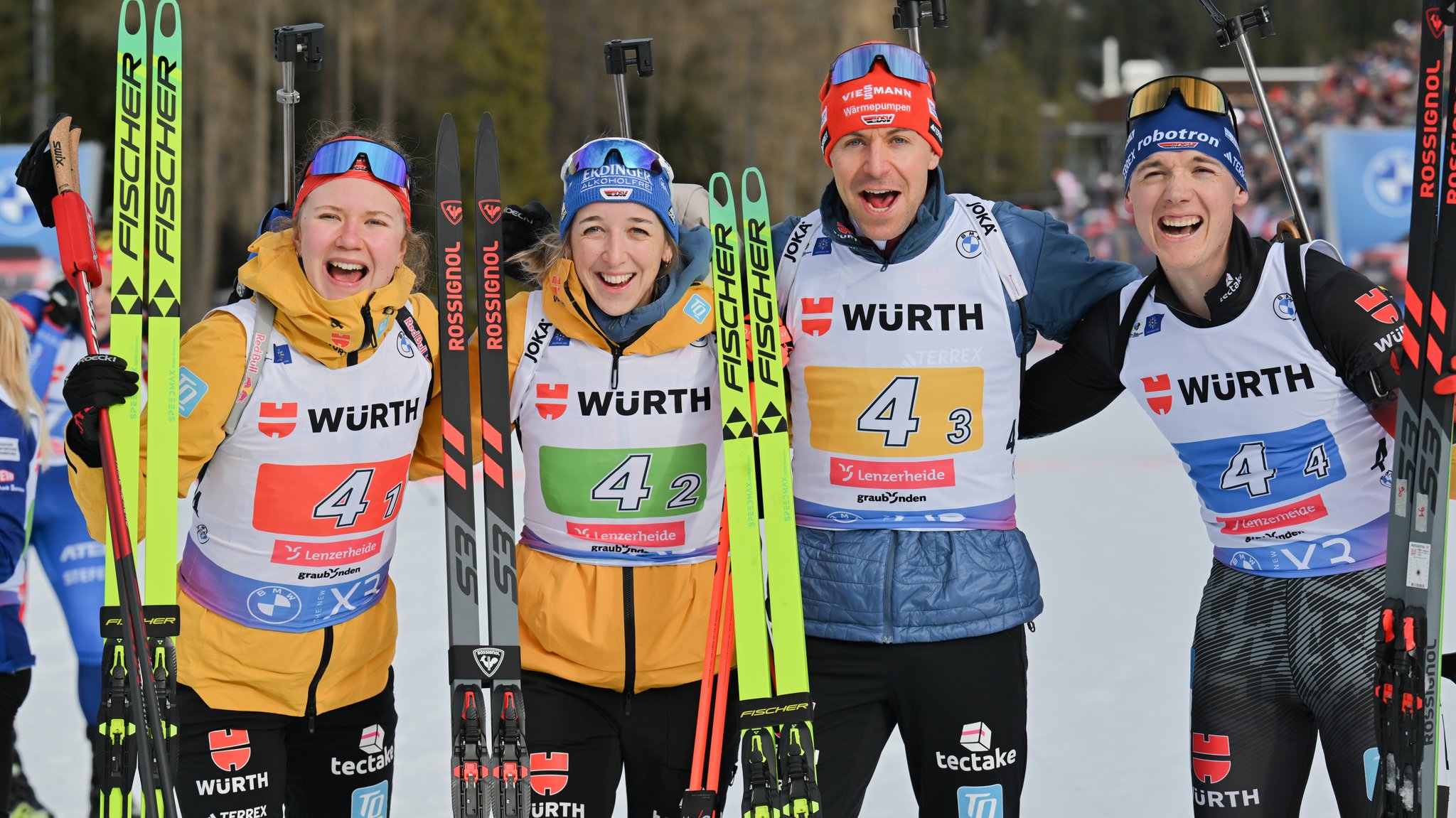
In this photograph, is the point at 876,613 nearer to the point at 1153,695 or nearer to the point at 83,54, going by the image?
the point at 1153,695

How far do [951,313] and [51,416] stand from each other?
3.25 m

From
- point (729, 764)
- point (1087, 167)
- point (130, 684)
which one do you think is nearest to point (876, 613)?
point (729, 764)

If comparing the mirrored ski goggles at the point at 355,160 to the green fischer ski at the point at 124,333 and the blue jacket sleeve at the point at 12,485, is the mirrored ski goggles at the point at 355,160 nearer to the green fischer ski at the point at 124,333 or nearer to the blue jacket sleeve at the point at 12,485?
the green fischer ski at the point at 124,333

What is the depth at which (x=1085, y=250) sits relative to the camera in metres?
2.84

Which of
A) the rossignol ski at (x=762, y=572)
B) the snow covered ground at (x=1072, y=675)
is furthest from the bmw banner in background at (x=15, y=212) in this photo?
the rossignol ski at (x=762, y=572)

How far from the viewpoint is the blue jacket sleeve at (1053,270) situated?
274 centimetres

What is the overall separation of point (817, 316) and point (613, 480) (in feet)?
1.65

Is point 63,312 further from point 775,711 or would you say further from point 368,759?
point 775,711

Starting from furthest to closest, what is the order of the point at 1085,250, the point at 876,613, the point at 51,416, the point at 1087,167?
the point at 1087,167, the point at 51,416, the point at 1085,250, the point at 876,613

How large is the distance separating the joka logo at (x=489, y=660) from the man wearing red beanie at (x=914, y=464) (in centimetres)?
58

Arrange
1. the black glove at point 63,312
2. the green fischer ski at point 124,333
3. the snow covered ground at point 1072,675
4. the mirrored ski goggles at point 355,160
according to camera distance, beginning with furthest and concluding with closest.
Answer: the black glove at point 63,312 → the snow covered ground at point 1072,675 → the mirrored ski goggles at point 355,160 → the green fischer ski at point 124,333

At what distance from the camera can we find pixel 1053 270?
2.76 metres

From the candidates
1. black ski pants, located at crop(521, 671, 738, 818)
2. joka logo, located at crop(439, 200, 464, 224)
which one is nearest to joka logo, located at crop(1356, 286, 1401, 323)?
black ski pants, located at crop(521, 671, 738, 818)

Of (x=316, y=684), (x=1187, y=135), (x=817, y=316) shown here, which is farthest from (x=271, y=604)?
(x=1187, y=135)
